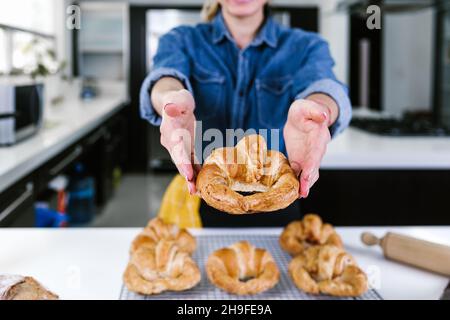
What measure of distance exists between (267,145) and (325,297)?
374 mm

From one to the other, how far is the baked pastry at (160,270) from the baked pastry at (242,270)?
1.2 inches

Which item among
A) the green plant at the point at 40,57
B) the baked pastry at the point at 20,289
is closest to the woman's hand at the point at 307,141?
the baked pastry at the point at 20,289

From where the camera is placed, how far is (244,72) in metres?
0.77

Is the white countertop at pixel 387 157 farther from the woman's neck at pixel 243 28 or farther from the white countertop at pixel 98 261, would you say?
the woman's neck at pixel 243 28

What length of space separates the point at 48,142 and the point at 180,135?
1.52 metres

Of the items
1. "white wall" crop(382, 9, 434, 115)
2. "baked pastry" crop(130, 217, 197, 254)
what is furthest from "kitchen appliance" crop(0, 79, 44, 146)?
"white wall" crop(382, 9, 434, 115)

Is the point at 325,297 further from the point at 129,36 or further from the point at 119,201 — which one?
the point at 129,36

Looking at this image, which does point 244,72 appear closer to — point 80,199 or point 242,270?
point 242,270

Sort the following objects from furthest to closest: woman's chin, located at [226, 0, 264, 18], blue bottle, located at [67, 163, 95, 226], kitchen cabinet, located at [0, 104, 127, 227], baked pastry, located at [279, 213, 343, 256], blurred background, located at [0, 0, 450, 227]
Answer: blue bottle, located at [67, 163, 95, 226]
kitchen cabinet, located at [0, 104, 127, 227]
blurred background, located at [0, 0, 450, 227]
baked pastry, located at [279, 213, 343, 256]
woman's chin, located at [226, 0, 264, 18]

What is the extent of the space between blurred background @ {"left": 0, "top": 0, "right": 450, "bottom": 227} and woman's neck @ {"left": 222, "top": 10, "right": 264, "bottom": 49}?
68 millimetres

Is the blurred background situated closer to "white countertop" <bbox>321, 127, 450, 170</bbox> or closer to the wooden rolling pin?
"white countertop" <bbox>321, 127, 450, 170</bbox>

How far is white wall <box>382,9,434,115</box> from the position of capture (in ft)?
17.5
